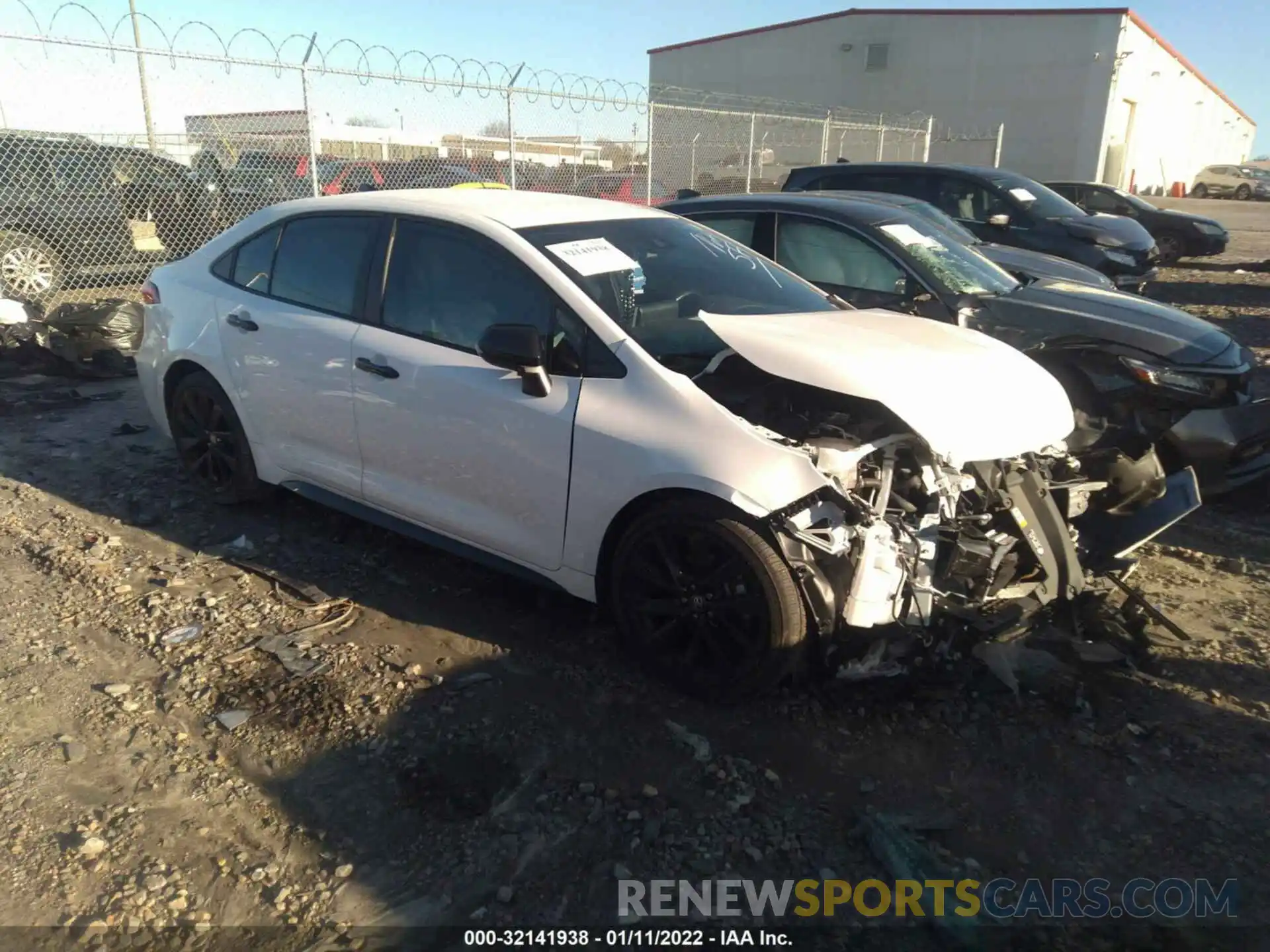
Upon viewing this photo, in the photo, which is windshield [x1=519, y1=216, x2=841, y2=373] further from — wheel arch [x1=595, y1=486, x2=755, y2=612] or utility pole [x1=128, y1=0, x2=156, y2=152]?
utility pole [x1=128, y1=0, x2=156, y2=152]

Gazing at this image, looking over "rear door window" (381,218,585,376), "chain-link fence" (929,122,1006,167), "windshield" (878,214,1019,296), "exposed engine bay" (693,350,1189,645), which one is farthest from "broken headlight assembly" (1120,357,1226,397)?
"chain-link fence" (929,122,1006,167)

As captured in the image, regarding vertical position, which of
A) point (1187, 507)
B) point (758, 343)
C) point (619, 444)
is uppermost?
point (758, 343)

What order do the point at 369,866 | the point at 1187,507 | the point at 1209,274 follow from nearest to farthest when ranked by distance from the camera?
1. the point at 369,866
2. the point at 1187,507
3. the point at 1209,274

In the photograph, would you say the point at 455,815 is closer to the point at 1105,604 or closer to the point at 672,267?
the point at 672,267

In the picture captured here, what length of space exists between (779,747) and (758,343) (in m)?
1.42

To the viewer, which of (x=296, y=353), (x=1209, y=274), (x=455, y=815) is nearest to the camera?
(x=455, y=815)

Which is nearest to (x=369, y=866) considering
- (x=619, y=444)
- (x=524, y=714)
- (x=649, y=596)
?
(x=524, y=714)

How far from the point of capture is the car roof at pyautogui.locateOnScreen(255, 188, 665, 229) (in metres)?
3.99

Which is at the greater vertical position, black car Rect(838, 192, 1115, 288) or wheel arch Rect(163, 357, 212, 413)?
black car Rect(838, 192, 1115, 288)

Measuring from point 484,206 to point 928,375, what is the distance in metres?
2.06

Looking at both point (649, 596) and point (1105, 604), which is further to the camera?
point (1105, 604)

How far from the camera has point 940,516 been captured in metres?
3.22

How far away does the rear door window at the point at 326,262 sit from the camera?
4219mm

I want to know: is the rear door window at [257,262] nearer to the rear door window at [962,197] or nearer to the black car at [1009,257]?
the black car at [1009,257]
